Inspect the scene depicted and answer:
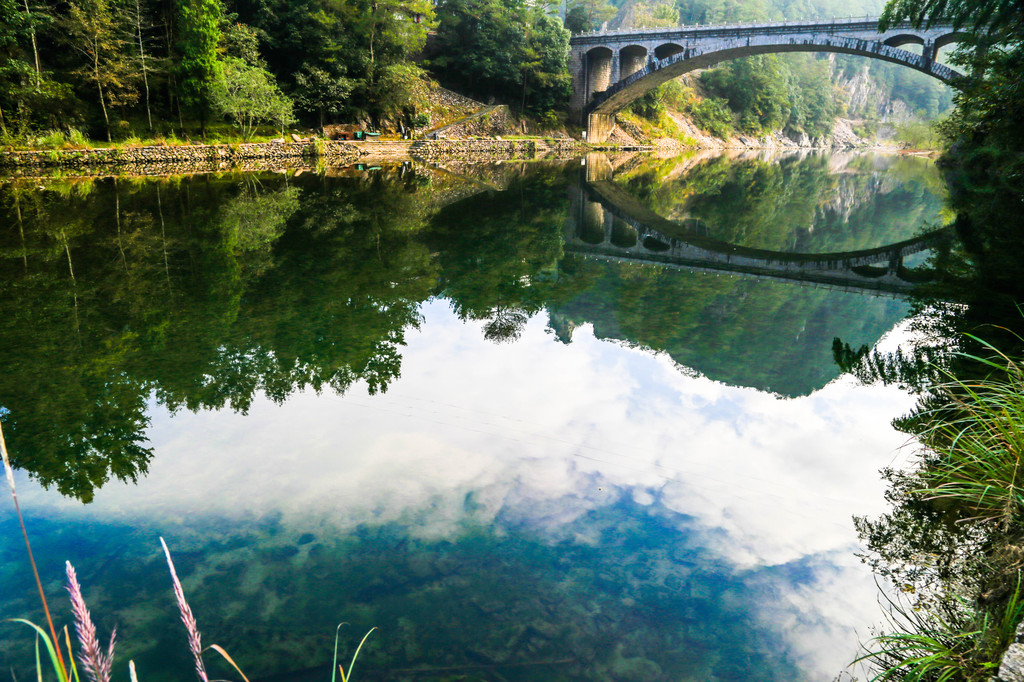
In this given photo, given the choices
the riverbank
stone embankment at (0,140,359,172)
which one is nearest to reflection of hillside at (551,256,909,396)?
the riverbank

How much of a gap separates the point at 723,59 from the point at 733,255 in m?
45.5

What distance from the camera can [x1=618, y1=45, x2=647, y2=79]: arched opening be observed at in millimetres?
54431

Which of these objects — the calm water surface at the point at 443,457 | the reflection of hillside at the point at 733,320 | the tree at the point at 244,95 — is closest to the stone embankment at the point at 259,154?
the tree at the point at 244,95

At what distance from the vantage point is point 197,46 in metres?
26.2

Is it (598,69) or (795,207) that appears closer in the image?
(795,207)

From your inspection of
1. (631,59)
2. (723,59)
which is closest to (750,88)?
(631,59)

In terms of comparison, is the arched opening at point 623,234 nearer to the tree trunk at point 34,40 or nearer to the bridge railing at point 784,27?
the tree trunk at point 34,40

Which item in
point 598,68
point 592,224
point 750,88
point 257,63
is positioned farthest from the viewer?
point 750,88

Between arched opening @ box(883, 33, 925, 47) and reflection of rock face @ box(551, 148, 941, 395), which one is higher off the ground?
arched opening @ box(883, 33, 925, 47)

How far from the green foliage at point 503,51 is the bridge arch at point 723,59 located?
491 centimetres

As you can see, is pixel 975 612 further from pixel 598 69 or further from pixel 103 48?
pixel 598 69

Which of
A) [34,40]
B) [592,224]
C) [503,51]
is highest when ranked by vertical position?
[503,51]

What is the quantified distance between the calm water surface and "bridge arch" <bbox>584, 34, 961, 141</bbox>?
130 feet

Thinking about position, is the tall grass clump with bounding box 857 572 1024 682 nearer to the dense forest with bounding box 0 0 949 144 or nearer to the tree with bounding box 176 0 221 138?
the dense forest with bounding box 0 0 949 144
